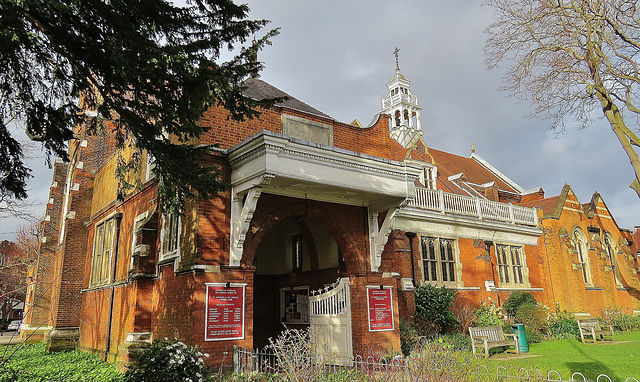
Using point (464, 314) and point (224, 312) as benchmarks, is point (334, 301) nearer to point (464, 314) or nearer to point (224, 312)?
point (224, 312)

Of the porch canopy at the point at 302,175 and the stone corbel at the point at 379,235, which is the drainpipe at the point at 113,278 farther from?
the stone corbel at the point at 379,235

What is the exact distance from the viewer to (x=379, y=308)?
13.3 meters

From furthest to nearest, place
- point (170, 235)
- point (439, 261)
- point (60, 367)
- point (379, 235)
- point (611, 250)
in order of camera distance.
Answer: point (611, 250) → point (439, 261) → point (60, 367) → point (379, 235) → point (170, 235)

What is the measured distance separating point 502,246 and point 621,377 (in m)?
14.1

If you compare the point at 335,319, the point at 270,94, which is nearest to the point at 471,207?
the point at 270,94

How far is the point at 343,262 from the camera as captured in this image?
46.5 ft

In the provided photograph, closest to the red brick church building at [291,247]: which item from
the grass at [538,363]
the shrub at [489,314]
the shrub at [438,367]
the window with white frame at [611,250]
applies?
the shrub at [489,314]

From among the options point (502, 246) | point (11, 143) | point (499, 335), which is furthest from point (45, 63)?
point (502, 246)

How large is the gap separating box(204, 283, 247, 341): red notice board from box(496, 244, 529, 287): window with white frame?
52.7 ft

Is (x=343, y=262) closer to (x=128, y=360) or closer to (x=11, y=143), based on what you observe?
(x=128, y=360)

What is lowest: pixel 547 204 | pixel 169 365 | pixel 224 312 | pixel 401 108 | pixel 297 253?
pixel 169 365

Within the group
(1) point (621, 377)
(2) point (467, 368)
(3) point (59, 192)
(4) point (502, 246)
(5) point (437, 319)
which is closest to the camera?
(2) point (467, 368)

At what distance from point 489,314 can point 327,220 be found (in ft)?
33.7

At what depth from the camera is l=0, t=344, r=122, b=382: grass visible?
476 inches
